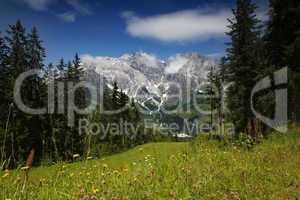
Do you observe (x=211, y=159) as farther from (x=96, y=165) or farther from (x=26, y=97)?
(x=26, y=97)

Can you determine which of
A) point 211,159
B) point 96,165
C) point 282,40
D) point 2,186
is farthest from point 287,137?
point 282,40

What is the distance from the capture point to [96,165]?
282 inches

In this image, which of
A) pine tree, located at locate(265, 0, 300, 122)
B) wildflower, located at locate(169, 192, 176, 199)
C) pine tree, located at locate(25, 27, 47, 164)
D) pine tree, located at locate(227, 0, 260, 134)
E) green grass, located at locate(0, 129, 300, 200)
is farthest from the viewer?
pine tree, located at locate(25, 27, 47, 164)

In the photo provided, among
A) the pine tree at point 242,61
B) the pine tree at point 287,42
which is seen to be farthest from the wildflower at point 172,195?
the pine tree at point 242,61

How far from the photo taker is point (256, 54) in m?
43.6

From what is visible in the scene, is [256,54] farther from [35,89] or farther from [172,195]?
[172,195]

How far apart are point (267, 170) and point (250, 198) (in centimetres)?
217

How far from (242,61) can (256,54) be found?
5.60ft

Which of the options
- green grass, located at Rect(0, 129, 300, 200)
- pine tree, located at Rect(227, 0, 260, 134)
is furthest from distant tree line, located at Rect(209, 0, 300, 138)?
green grass, located at Rect(0, 129, 300, 200)

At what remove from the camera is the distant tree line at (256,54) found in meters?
27.3

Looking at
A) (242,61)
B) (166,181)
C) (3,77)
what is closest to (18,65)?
(3,77)

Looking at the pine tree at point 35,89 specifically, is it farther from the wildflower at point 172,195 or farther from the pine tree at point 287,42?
the wildflower at point 172,195

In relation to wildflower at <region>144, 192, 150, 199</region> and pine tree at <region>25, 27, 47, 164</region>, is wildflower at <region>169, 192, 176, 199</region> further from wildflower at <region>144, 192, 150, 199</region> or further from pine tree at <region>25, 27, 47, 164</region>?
pine tree at <region>25, 27, 47, 164</region>

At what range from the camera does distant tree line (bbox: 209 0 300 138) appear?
89.5 ft
